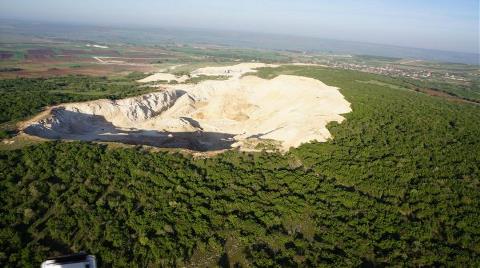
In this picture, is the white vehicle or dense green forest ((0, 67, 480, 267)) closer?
the white vehicle

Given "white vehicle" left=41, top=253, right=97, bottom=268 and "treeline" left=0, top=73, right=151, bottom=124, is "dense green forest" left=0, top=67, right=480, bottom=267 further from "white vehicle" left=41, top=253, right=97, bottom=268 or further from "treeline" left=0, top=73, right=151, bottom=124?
"treeline" left=0, top=73, right=151, bottom=124

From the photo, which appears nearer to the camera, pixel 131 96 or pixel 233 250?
pixel 233 250

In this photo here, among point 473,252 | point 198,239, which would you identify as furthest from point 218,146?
point 473,252

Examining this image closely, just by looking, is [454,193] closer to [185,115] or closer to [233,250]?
[233,250]

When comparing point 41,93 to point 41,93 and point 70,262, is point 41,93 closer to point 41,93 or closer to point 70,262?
point 41,93

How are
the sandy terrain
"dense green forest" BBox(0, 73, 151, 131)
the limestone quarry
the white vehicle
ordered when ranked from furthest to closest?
the sandy terrain → "dense green forest" BBox(0, 73, 151, 131) → the limestone quarry → the white vehicle

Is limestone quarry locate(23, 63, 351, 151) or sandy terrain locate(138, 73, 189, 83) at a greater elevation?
sandy terrain locate(138, 73, 189, 83)

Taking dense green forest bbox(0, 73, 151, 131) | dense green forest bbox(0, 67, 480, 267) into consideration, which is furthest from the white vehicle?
dense green forest bbox(0, 73, 151, 131)
